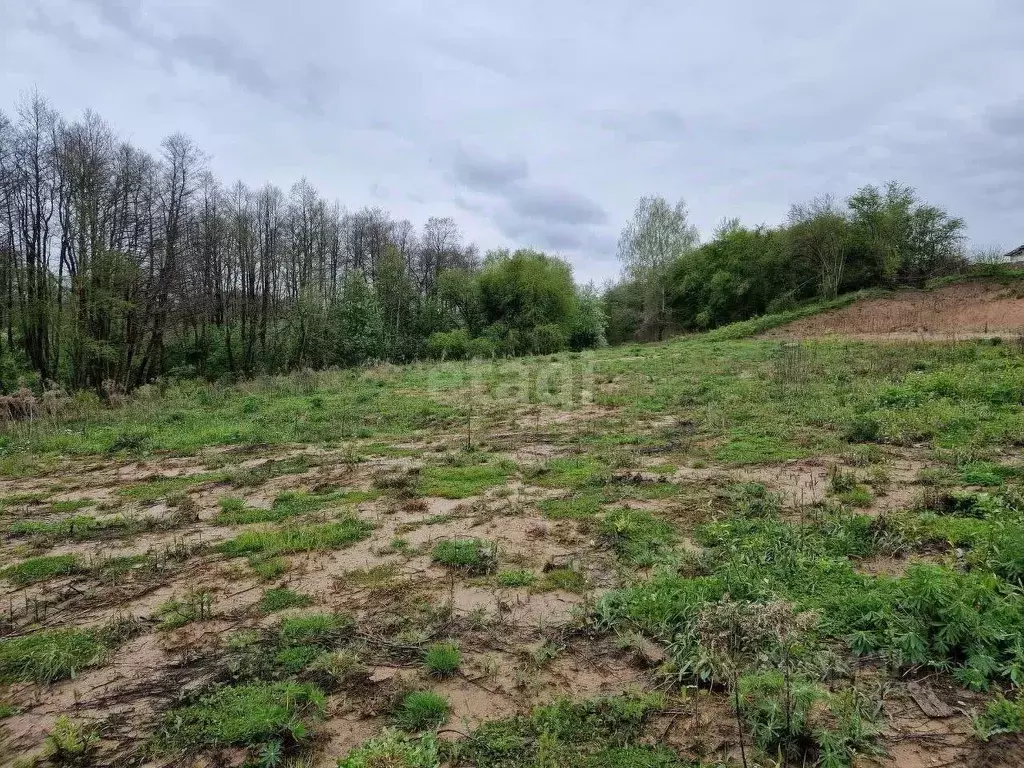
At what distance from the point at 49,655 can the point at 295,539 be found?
6.65 feet

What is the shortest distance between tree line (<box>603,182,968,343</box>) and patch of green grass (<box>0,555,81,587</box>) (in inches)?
1211

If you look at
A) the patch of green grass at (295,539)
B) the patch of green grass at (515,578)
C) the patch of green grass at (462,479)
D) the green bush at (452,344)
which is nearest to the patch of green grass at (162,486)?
the patch of green grass at (295,539)

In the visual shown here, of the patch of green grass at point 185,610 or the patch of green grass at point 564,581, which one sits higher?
the patch of green grass at point 564,581

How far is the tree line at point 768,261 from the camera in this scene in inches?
1057

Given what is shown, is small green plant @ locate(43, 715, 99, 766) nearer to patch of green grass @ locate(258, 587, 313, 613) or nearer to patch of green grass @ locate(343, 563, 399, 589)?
patch of green grass @ locate(258, 587, 313, 613)

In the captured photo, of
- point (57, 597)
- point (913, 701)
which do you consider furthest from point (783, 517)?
point (57, 597)

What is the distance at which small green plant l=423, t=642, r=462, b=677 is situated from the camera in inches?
128

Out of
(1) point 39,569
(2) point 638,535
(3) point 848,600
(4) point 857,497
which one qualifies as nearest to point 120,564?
(1) point 39,569

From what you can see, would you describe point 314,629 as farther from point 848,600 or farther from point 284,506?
point 848,600

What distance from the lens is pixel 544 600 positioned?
4059mm

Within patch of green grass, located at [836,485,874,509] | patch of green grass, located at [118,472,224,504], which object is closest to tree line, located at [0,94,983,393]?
patch of green grass, located at [118,472,224,504]

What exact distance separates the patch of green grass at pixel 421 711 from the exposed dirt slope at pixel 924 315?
68.8 feet

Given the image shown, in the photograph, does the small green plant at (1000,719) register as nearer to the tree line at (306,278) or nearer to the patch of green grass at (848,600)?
the patch of green grass at (848,600)

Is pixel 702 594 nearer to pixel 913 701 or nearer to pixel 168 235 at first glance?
pixel 913 701
